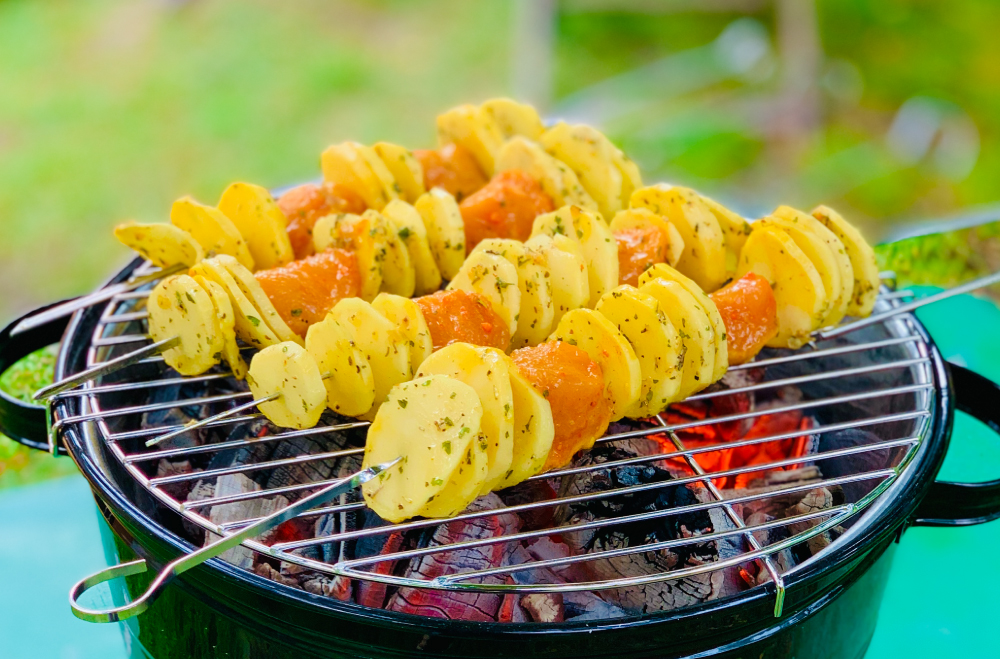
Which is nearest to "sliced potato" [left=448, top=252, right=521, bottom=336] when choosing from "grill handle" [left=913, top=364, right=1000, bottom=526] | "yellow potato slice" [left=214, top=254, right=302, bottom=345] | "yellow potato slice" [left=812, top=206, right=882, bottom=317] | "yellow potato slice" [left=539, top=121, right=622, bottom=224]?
"yellow potato slice" [left=214, top=254, right=302, bottom=345]


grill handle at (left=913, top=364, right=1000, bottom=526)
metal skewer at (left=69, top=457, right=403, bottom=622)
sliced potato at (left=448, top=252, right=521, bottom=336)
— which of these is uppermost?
sliced potato at (left=448, top=252, right=521, bottom=336)

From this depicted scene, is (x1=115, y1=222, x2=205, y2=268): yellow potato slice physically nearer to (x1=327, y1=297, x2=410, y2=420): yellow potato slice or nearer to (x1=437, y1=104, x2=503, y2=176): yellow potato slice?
(x1=327, y1=297, x2=410, y2=420): yellow potato slice

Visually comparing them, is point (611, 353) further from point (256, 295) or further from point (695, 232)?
point (256, 295)

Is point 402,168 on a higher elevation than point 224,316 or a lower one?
higher

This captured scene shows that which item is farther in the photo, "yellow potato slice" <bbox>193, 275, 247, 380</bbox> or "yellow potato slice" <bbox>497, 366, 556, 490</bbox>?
"yellow potato slice" <bbox>193, 275, 247, 380</bbox>

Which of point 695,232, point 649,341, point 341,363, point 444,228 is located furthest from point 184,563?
point 695,232

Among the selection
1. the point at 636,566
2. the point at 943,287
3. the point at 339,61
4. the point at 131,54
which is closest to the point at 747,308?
the point at 636,566
